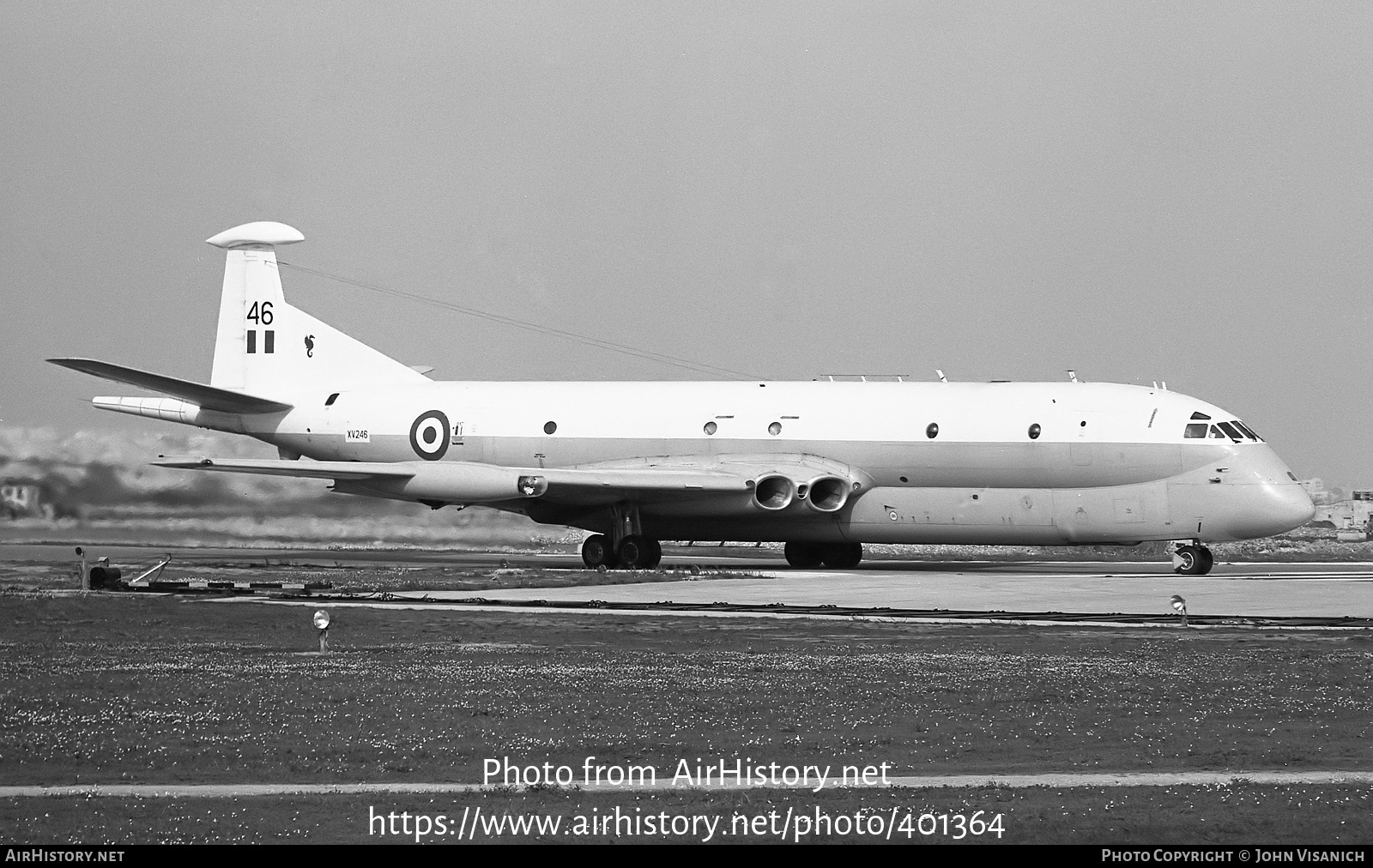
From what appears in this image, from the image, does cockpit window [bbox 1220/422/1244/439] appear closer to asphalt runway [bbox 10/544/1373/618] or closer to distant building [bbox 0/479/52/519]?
asphalt runway [bbox 10/544/1373/618]

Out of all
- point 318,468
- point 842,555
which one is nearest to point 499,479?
point 318,468

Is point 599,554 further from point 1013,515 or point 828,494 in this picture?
point 1013,515

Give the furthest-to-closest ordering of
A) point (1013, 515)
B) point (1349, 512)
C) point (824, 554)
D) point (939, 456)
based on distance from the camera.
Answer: point (1349, 512) < point (824, 554) < point (939, 456) < point (1013, 515)

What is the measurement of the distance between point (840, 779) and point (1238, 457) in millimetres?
23738

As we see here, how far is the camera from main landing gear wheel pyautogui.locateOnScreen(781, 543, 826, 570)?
37219 mm

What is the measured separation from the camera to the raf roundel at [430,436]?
1471 inches

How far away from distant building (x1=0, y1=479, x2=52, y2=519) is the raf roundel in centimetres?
764

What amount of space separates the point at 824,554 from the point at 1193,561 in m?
8.28

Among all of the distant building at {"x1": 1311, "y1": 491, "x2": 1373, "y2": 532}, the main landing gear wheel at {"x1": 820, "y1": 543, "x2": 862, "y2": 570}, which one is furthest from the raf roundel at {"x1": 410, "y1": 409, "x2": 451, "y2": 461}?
the distant building at {"x1": 1311, "y1": 491, "x2": 1373, "y2": 532}

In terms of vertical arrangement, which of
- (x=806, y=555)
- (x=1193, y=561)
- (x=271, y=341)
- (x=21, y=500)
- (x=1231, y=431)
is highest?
(x=271, y=341)

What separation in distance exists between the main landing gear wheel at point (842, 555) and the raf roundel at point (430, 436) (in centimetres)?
860

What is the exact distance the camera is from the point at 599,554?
116 feet

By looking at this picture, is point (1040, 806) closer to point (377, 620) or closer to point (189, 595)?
point (377, 620)

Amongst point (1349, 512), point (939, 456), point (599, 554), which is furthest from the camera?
point (1349, 512)
